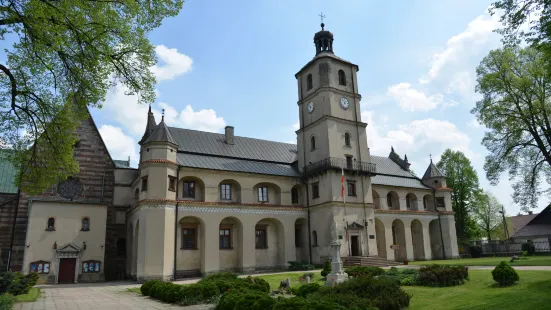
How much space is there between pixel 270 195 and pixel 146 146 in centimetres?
1208

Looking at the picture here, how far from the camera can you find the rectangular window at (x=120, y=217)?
1323 inches

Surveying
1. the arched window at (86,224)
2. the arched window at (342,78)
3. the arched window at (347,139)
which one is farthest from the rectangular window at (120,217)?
the arched window at (342,78)

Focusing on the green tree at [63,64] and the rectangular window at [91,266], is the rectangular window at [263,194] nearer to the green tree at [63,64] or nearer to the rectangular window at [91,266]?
the rectangular window at [91,266]

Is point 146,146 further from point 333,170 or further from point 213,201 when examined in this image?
point 333,170

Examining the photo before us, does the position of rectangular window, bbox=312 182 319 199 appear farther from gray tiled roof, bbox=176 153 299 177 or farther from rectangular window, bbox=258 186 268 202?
rectangular window, bbox=258 186 268 202

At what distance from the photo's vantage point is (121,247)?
3344cm

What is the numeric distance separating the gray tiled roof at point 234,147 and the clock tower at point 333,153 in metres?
2.71

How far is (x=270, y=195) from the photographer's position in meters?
35.2

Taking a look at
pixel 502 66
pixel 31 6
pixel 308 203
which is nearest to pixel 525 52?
pixel 502 66

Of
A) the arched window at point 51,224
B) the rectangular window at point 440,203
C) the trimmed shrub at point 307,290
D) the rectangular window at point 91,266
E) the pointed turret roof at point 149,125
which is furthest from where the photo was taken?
the rectangular window at point 440,203

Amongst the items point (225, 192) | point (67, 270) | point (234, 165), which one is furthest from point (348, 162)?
point (67, 270)

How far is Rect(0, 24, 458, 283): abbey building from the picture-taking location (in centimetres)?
2916

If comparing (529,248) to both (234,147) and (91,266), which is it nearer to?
(234,147)

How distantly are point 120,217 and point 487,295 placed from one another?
2963 centimetres
